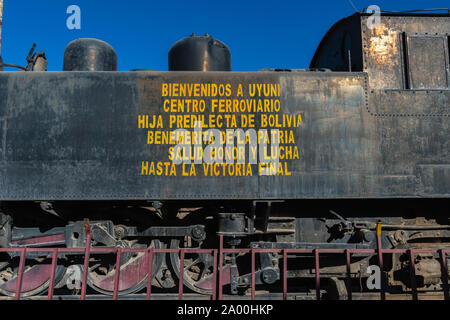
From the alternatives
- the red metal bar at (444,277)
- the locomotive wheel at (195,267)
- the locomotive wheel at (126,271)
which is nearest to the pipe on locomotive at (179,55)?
the locomotive wheel at (195,267)

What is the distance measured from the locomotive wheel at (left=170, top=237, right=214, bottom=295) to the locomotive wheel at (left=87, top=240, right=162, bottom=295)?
235 millimetres

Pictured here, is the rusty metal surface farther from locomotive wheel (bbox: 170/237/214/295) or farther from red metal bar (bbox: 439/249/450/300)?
locomotive wheel (bbox: 170/237/214/295)

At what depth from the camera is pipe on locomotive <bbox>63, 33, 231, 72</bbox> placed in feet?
18.4

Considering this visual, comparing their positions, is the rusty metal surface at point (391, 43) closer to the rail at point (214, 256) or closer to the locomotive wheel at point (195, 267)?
the rail at point (214, 256)

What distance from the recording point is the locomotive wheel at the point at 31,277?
4828 mm

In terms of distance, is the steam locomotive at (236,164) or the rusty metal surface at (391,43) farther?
the rusty metal surface at (391,43)

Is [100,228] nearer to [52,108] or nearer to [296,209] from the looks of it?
[52,108]

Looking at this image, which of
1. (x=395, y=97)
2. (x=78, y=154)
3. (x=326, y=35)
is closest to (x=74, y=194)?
(x=78, y=154)

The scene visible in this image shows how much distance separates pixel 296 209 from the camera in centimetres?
495

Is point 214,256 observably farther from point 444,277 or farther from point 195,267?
point 444,277

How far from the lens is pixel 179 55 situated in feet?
18.8

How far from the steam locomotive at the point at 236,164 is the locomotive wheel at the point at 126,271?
0.02 metres

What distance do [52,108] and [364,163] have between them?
383 cm

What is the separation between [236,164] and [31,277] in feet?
9.83
